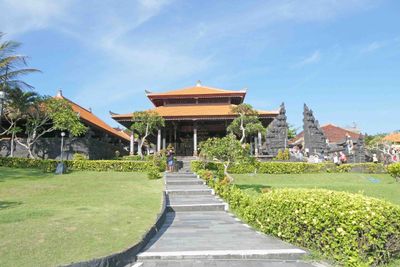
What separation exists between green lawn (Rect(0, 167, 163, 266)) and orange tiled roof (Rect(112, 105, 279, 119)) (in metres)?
12.7

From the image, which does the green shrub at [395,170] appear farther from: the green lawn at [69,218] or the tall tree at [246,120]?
the green lawn at [69,218]

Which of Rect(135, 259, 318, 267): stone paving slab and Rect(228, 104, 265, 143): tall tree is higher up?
Rect(228, 104, 265, 143): tall tree

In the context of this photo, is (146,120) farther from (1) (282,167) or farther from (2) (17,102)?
(1) (282,167)

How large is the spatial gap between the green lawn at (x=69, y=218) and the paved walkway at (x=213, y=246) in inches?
18.8

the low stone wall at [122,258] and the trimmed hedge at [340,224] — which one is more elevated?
the trimmed hedge at [340,224]

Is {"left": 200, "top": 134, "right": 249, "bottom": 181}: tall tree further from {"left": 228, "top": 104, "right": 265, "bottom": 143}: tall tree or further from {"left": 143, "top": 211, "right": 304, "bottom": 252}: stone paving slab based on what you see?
{"left": 228, "top": 104, "right": 265, "bottom": 143}: tall tree

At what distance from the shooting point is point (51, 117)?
21125mm

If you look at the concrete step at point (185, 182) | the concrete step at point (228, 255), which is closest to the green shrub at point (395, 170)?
the concrete step at point (185, 182)

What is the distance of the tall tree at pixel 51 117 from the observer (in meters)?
20.5

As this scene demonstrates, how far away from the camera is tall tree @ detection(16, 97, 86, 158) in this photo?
67.4ft

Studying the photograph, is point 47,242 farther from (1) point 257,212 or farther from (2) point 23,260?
(1) point 257,212

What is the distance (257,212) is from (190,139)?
80.3 feet

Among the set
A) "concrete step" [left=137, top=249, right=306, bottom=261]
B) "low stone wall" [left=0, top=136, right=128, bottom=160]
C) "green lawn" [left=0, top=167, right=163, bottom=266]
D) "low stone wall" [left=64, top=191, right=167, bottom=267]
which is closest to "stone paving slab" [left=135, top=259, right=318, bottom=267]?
"concrete step" [left=137, top=249, right=306, bottom=261]

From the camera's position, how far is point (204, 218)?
29.3 feet
